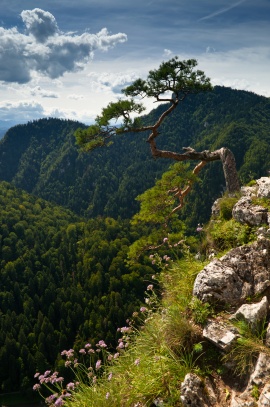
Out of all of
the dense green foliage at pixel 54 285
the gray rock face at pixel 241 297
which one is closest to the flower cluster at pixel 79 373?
the gray rock face at pixel 241 297

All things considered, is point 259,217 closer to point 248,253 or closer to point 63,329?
point 248,253

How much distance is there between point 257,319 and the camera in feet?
17.1

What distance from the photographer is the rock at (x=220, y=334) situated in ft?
16.9

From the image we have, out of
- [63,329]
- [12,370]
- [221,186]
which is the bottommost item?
[12,370]

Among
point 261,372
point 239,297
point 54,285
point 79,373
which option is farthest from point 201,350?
point 54,285

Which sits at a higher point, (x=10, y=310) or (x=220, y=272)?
(x=220, y=272)

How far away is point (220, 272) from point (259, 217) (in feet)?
6.76

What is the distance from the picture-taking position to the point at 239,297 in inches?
239

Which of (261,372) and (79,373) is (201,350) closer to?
(261,372)

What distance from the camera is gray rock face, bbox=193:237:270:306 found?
238 inches

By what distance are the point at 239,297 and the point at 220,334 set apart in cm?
99

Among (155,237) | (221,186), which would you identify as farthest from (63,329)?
(221,186)

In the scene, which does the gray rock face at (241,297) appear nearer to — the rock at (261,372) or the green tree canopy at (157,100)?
the rock at (261,372)

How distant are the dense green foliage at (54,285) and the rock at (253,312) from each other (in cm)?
5997
